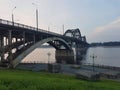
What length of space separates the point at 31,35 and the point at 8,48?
16.7 meters

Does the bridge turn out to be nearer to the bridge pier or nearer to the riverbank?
the riverbank

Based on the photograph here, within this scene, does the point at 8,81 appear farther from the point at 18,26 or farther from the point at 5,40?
the point at 5,40

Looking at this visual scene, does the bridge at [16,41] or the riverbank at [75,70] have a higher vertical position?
the bridge at [16,41]

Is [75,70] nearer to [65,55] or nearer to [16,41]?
[16,41]

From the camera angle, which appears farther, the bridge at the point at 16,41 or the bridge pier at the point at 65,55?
the bridge pier at the point at 65,55

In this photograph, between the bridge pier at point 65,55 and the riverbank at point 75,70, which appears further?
the bridge pier at point 65,55

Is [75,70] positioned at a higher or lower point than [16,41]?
lower

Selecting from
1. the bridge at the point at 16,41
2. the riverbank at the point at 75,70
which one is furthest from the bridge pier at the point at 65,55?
the riverbank at the point at 75,70

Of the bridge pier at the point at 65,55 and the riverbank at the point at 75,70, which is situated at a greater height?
the bridge pier at the point at 65,55

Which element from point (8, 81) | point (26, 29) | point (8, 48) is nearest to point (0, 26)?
point (8, 48)

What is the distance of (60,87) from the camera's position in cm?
1681

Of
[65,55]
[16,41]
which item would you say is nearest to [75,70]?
[16,41]

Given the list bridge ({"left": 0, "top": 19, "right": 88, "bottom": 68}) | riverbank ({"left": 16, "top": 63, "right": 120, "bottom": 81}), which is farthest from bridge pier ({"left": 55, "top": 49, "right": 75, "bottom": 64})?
riverbank ({"left": 16, "top": 63, "right": 120, "bottom": 81})

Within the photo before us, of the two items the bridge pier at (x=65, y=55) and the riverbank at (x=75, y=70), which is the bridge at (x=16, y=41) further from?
the bridge pier at (x=65, y=55)
